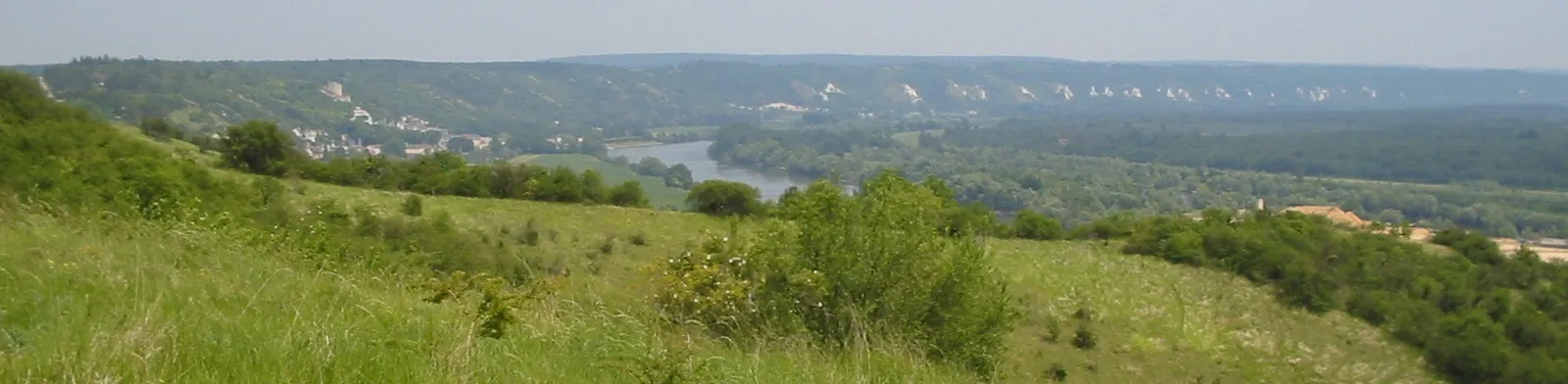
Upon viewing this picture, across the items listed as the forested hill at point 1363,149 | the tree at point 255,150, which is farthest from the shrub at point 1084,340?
the forested hill at point 1363,149

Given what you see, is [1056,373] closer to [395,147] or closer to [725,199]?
[725,199]

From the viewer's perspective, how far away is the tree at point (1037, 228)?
43.7m

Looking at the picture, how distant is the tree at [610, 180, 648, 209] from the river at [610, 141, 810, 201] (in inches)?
1959

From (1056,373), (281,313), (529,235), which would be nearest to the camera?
(281,313)

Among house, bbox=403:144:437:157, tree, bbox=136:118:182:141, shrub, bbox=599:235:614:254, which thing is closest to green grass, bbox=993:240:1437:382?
shrub, bbox=599:235:614:254

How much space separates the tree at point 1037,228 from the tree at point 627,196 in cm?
1640

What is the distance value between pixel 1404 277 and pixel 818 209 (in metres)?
33.0

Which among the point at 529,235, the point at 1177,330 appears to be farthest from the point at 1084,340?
the point at 529,235

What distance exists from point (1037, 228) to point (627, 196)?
17908 millimetres

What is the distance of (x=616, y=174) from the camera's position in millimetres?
97375

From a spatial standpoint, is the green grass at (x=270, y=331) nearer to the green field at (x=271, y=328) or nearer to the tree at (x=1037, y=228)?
the green field at (x=271, y=328)

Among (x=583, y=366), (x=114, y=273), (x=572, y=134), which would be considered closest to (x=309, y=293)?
(x=114, y=273)

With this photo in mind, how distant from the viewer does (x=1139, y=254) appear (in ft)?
132

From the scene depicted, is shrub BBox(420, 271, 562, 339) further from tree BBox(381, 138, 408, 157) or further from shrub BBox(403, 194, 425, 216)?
tree BBox(381, 138, 408, 157)
